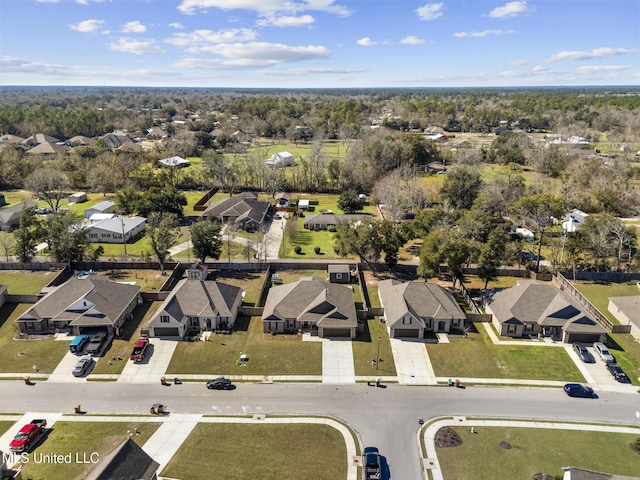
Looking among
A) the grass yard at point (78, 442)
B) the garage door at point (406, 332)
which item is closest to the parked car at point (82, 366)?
the grass yard at point (78, 442)

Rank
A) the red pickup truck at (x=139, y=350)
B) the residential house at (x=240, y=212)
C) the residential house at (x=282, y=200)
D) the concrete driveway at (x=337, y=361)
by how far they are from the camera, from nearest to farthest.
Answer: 1. the concrete driveway at (x=337, y=361)
2. the red pickup truck at (x=139, y=350)
3. the residential house at (x=240, y=212)
4. the residential house at (x=282, y=200)

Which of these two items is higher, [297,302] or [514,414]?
[297,302]

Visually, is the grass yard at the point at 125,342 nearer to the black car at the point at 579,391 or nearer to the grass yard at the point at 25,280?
the grass yard at the point at 25,280

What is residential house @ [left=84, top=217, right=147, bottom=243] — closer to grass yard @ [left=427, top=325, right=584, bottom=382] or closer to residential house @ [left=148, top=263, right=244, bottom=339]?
residential house @ [left=148, top=263, right=244, bottom=339]

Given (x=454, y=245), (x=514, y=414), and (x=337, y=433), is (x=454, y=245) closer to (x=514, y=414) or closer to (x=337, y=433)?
(x=514, y=414)

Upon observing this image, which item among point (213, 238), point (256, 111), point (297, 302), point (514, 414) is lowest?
point (514, 414)

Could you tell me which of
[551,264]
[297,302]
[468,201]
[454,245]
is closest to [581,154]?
[468,201]

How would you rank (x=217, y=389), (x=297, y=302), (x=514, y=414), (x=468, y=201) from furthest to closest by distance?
(x=468, y=201), (x=297, y=302), (x=217, y=389), (x=514, y=414)

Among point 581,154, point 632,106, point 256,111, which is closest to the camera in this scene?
point 581,154
